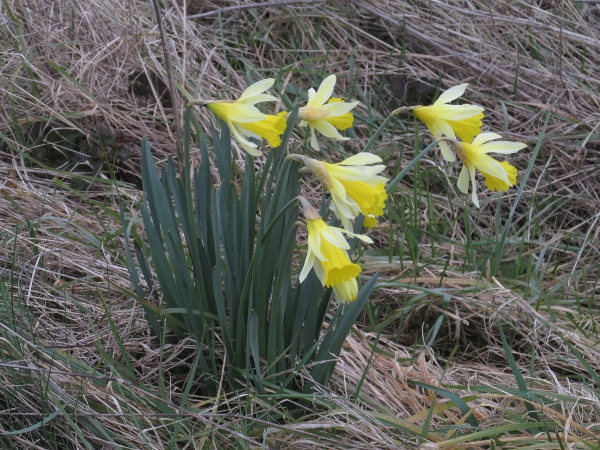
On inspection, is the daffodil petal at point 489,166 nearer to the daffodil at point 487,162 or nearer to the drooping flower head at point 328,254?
the daffodil at point 487,162

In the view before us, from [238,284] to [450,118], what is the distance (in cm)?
55

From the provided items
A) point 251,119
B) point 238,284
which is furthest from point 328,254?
point 238,284

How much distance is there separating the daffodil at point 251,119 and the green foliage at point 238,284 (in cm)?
14

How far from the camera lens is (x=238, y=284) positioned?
62.1 inches

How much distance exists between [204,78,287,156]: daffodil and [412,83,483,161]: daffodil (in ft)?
0.99

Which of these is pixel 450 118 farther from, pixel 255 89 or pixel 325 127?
pixel 255 89

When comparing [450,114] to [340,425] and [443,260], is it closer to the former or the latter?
[340,425]

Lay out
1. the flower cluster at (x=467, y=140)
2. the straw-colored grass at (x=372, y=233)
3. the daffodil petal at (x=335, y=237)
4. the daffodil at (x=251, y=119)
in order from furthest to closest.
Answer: the straw-colored grass at (x=372, y=233) → the flower cluster at (x=467, y=140) → the daffodil at (x=251, y=119) → the daffodil petal at (x=335, y=237)

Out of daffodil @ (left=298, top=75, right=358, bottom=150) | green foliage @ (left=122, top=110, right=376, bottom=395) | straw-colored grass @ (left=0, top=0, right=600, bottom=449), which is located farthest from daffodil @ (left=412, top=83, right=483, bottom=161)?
straw-colored grass @ (left=0, top=0, right=600, bottom=449)

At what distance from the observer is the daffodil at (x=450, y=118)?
56.4 inches

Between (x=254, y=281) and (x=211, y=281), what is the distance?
0.53ft

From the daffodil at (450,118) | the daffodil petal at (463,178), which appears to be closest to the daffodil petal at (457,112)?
the daffodil at (450,118)

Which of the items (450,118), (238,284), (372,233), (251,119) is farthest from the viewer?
(372,233)

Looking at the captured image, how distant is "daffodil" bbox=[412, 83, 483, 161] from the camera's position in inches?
56.4
